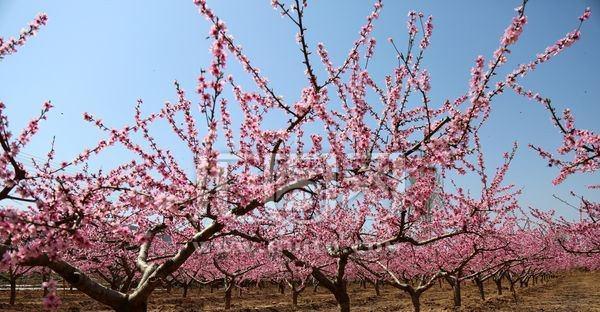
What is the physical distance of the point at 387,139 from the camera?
5.28 metres

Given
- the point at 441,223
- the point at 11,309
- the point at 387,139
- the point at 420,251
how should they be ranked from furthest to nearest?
1. the point at 420,251
2. the point at 11,309
3. the point at 441,223
4. the point at 387,139

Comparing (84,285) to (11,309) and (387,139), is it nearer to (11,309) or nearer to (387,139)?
(387,139)

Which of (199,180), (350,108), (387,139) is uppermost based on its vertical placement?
(350,108)

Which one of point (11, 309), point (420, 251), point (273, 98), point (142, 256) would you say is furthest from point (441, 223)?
point (11, 309)

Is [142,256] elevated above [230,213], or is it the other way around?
[230,213]

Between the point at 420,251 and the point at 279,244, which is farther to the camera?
the point at 420,251

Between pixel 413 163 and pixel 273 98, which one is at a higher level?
pixel 273 98

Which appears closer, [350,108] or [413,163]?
[413,163]

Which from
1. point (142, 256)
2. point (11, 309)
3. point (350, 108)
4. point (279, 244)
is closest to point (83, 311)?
point (11, 309)

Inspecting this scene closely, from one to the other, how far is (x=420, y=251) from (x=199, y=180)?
16.6 m

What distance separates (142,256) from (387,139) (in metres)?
3.74

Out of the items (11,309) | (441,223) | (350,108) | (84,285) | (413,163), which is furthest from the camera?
(11,309)

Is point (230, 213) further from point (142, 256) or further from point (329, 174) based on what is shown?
point (142, 256)

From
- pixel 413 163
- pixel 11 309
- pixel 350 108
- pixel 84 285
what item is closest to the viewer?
pixel 84 285
